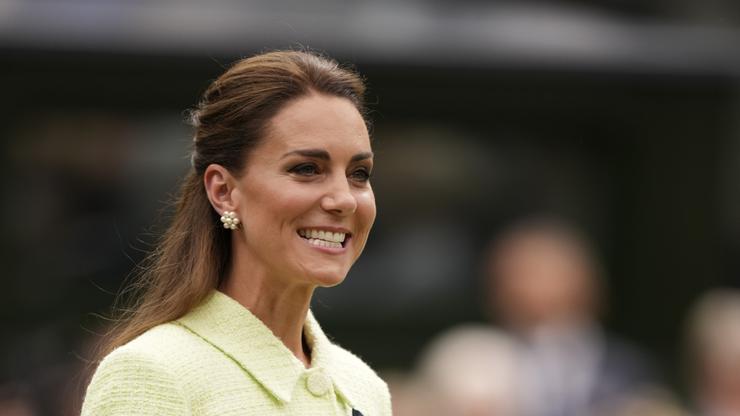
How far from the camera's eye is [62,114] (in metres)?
8.80

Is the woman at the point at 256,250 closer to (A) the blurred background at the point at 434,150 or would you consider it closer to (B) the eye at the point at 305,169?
(B) the eye at the point at 305,169

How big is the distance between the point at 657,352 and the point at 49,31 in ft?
13.3

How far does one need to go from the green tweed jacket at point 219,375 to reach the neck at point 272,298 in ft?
0.12

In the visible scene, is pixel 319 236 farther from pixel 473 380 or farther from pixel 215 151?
pixel 473 380

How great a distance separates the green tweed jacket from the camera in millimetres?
2980

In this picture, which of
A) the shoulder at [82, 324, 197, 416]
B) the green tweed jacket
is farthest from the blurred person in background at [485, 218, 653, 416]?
the shoulder at [82, 324, 197, 416]

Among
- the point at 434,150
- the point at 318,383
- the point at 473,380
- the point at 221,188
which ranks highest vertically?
the point at 221,188

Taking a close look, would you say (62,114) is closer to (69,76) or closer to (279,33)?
(69,76)

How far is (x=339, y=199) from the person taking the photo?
3.12 meters

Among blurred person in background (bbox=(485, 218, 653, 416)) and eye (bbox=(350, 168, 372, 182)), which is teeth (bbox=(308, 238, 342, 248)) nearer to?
eye (bbox=(350, 168, 372, 182))

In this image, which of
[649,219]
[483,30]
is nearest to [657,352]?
[649,219]

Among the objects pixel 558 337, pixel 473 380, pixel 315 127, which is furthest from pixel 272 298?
pixel 558 337

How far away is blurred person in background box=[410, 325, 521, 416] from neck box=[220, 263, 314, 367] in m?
3.01

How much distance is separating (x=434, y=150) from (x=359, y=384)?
601 centimetres
